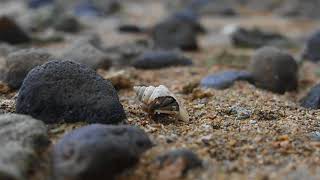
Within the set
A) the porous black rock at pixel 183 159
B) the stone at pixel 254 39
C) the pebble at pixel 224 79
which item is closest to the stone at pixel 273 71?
the pebble at pixel 224 79

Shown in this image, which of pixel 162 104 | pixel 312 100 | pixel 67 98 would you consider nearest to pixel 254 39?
pixel 312 100

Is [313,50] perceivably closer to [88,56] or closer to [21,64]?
[88,56]

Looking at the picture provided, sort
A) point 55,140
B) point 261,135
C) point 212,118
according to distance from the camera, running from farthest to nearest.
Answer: point 212,118 → point 261,135 → point 55,140

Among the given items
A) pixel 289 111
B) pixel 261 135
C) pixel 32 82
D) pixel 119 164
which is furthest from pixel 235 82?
pixel 119 164

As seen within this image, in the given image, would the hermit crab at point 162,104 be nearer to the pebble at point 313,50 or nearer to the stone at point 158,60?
the stone at point 158,60

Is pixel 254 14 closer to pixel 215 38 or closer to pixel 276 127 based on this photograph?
pixel 215 38

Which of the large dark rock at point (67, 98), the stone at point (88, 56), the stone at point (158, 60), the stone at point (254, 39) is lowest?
the stone at point (254, 39)
